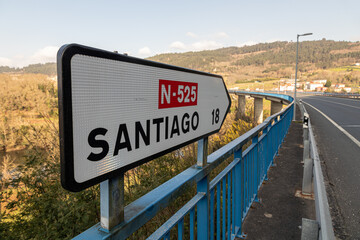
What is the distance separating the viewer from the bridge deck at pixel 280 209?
3.11 m

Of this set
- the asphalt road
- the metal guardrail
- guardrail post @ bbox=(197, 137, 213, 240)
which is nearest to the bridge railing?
guardrail post @ bbox=(197, 137, 213, 240)

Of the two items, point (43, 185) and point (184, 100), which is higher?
point (184, 100)

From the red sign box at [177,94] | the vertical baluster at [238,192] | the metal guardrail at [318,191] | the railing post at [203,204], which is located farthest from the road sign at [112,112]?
the metal guardrail at [318,191]

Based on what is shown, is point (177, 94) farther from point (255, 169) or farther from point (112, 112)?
point (255, 169)

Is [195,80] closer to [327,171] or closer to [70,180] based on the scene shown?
[70,180]

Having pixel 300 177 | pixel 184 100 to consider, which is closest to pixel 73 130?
pixel 184 100

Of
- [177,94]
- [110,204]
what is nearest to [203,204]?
[177,94]

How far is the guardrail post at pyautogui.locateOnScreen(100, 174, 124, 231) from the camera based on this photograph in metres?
0.90

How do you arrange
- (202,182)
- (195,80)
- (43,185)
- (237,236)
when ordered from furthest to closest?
(43,185), (237,236), (202,182), (195,80)

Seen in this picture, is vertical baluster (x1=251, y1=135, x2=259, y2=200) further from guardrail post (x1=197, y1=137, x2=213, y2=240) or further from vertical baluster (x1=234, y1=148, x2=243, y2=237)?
guardrail post (x1=197, y1=137, x2=213, y2=240)

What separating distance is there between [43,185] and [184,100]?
4.48 metres

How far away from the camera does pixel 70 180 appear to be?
0.75 meters

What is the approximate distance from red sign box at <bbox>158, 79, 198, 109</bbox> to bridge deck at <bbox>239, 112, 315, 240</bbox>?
2269 mm

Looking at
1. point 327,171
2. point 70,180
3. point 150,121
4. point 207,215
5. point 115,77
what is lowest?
point 327,171
